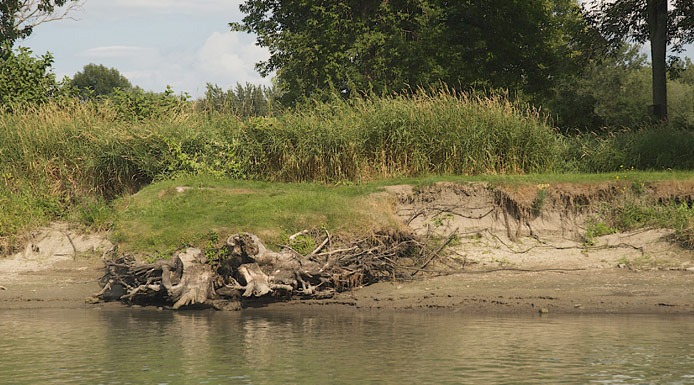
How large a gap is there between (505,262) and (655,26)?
1432 cm

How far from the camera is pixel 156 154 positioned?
16.3 m

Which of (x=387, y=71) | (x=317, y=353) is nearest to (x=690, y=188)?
Result: (x=317, y=353)

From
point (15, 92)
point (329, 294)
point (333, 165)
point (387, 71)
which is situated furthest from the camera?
point (387, 71)

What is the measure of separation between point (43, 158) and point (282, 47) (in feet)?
52.8

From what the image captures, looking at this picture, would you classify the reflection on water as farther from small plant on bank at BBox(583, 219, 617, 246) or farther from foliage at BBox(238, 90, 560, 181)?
foliage at BBox(238, 90, 560, 181)

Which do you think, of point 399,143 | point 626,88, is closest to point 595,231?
point 399,143

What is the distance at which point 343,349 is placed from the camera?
852 cm

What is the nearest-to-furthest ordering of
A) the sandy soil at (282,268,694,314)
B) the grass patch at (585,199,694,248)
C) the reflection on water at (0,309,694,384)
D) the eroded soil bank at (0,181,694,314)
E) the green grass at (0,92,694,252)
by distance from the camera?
the reflection on water at (0,309,694,384), the sandy soil at (282,268,694,314), the eroded soil bank at (0,181,694,314), the grass patch at (585,199,694,248), the green grass at (0,92,694,252)

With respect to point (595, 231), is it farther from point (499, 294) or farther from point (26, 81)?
point (26, 81)

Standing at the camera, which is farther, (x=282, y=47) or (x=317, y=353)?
(x=282, y=47)

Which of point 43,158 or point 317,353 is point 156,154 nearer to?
point 43,158

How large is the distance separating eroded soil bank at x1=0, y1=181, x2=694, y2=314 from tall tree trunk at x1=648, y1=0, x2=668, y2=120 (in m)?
10.1

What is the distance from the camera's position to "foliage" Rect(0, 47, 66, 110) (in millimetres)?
21391

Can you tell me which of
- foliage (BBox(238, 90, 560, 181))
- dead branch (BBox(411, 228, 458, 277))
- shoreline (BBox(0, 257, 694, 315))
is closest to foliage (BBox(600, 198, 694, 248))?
shoreline (BBox(0, 257, 694, 315))
